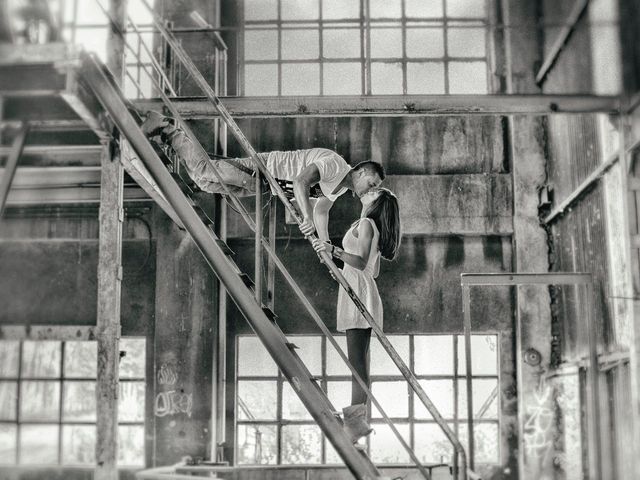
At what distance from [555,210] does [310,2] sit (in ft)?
14.4

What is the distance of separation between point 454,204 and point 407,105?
3.11m

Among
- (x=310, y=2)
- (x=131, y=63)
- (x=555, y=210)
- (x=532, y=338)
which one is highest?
(x=310, y=2)

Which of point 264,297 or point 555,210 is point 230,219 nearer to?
point 264,297

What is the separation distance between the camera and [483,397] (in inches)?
394

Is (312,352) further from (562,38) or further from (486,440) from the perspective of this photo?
(562,38)

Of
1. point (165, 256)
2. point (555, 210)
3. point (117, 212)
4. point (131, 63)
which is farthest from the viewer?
point (131, 63)

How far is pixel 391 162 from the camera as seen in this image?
33.8ft

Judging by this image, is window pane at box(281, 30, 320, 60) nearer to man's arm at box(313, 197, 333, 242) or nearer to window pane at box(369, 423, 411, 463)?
man's arm at box(313, 197, 333, 242)

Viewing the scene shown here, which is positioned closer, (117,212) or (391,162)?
(117,212)

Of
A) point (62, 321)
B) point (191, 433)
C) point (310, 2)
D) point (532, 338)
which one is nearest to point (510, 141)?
point (532, 338)

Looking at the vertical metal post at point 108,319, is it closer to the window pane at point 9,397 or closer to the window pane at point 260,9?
the window pane at point 260,9

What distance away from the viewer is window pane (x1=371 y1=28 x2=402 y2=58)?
1072 centimetres

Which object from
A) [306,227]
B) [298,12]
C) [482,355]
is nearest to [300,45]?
[298,12]

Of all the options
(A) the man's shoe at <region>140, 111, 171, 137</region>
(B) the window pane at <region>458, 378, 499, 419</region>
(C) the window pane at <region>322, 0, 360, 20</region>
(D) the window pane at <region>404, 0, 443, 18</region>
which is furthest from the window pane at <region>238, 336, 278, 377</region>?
(D) the window pane at <region>404, 0, 443, 18</region>
